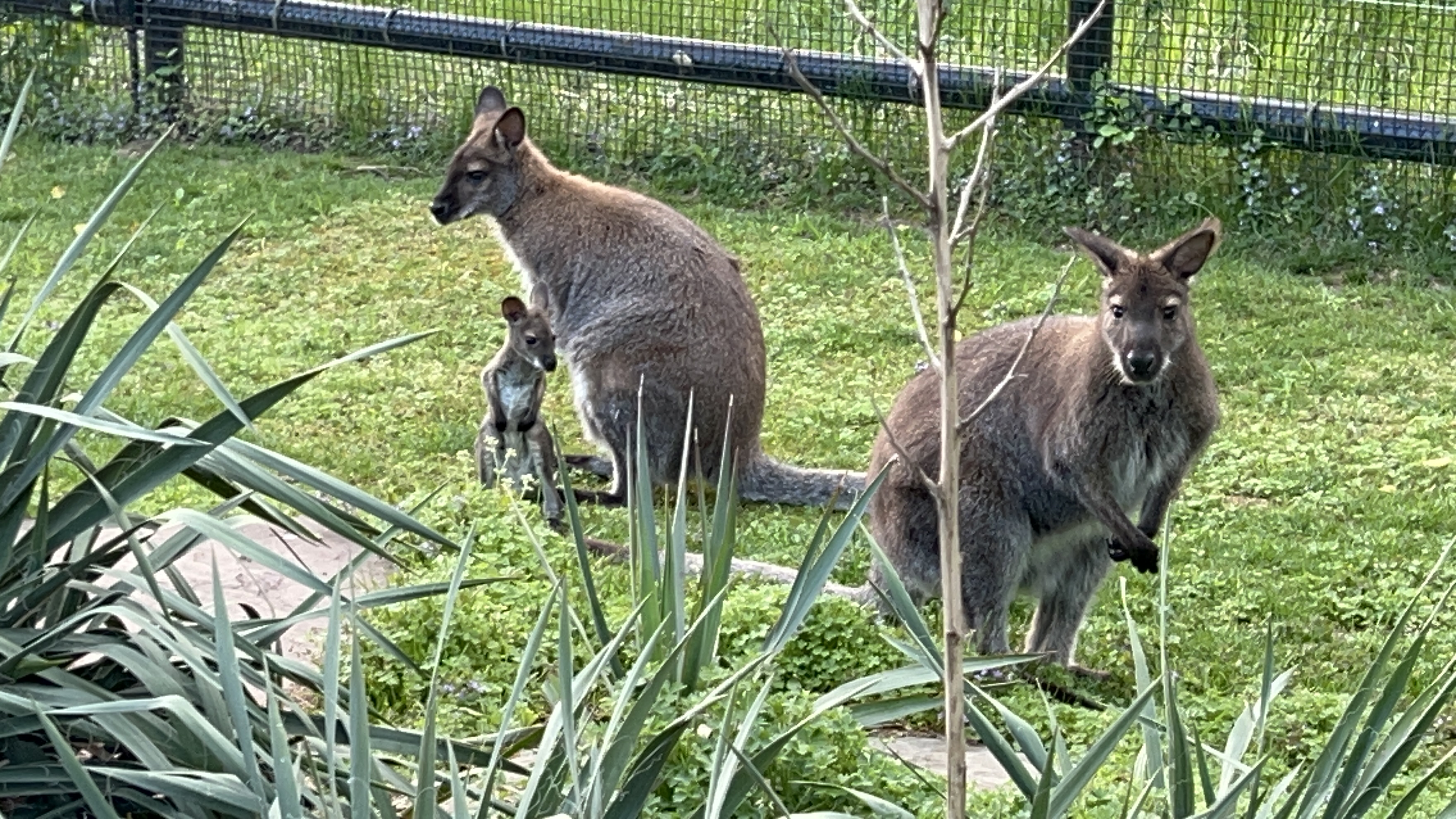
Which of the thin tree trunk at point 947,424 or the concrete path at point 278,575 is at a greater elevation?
the thin tree trunk at point 947,424

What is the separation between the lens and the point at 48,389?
3.34 metres

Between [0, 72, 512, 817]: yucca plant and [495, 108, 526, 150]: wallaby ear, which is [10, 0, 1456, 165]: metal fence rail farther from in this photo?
[0, 72, 512, 817]: yucca plant

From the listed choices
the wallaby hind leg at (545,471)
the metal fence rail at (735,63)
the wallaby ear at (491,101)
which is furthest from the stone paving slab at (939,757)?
the metal fence rail at (735,63)

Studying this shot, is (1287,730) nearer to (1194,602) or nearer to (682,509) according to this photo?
(1194,602)

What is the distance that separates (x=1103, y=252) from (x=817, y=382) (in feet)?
8.38

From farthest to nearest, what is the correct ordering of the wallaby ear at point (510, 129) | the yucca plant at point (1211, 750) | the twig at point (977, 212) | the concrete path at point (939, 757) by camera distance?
1. the wallaby ear at point (510, 129)
2. the concrete path at point (939, 757)
3. the yucca plant at point (1211, 750)
4. the twig at point (977, 212)

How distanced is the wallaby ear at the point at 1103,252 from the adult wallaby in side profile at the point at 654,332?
135 cm

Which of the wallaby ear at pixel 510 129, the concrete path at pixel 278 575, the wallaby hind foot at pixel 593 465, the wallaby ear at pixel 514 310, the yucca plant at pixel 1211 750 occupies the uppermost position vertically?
the wallaby ear at pixel 510 129

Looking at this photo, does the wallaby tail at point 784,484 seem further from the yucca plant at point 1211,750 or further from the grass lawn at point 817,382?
the yucca plant at point 1211,750

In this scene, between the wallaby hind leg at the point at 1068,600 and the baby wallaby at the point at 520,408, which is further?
the baby wallaby at the point at 520,408

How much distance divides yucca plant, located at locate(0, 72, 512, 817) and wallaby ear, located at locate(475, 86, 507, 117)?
14.6ft

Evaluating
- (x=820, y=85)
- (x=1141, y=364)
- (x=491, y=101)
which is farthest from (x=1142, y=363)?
(x=820, y=85)

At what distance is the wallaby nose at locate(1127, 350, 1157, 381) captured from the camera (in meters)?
5.09

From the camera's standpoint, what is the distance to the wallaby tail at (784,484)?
6648mm
